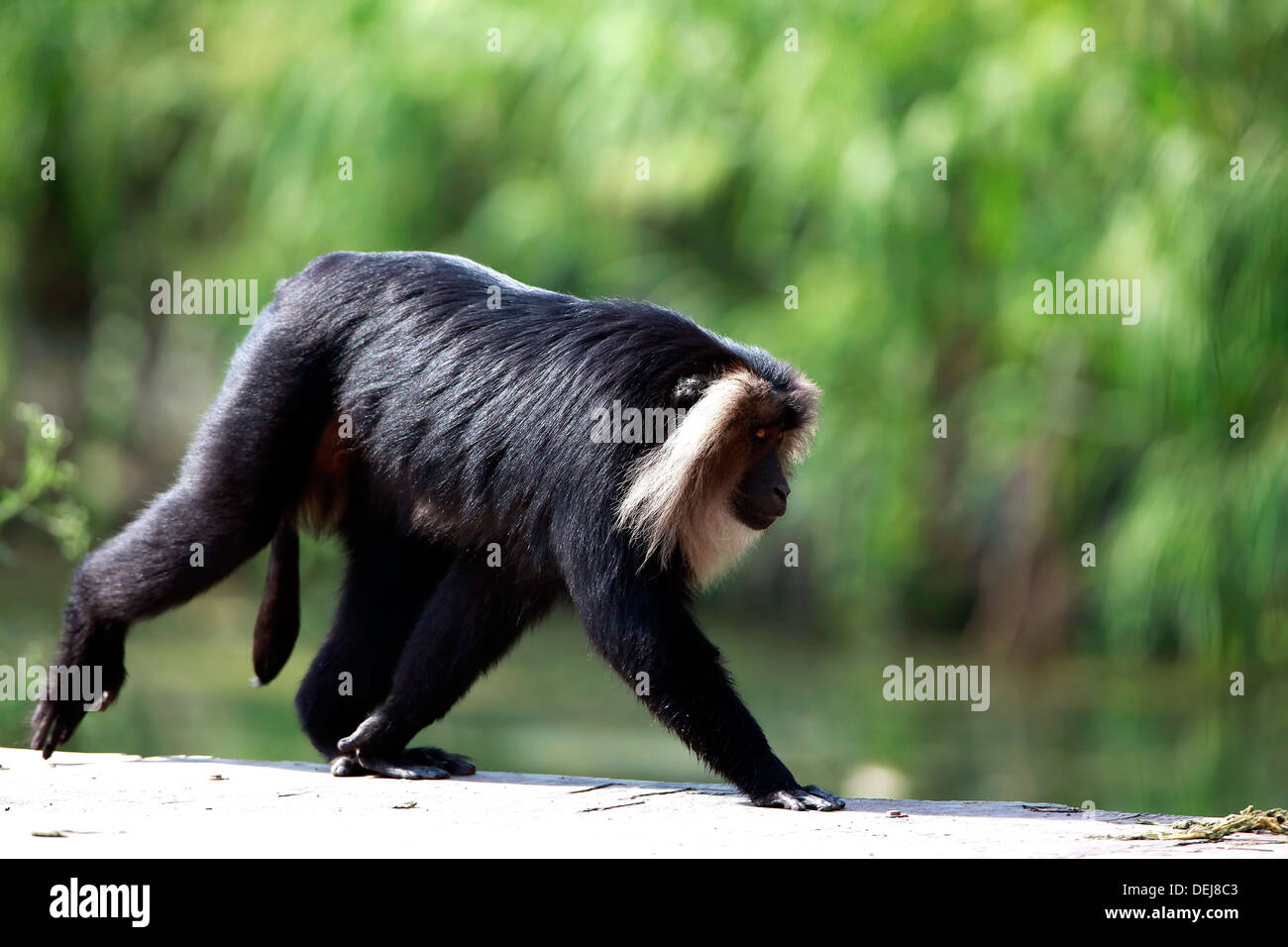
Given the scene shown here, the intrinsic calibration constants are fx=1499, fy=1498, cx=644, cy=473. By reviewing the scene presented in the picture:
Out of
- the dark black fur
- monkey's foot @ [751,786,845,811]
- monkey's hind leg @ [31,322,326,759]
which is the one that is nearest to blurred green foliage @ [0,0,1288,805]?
monkey's foot @ [751,786,845,811]

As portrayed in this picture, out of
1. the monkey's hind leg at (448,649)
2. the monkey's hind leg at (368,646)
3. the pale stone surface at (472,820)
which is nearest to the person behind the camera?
the pale stone surface at (472,820)

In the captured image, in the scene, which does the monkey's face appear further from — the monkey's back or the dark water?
the dark water

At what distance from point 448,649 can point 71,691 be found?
1.76 meters

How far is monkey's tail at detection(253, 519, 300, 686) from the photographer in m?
7.00

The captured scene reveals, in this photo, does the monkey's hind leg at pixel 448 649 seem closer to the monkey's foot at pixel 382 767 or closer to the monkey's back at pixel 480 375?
the monkey's foot at pixel 382 767

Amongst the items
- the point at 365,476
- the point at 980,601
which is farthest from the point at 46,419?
the point at 980,601

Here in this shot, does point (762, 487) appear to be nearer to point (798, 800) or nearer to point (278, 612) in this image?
point (798, 800)

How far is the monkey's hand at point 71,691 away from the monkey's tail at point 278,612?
0.65 m

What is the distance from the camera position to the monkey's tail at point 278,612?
23.0 feet

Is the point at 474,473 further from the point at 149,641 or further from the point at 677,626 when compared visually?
the point at 149,641

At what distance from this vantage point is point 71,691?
6.65 m

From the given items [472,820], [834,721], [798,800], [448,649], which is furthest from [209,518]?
[834,721]

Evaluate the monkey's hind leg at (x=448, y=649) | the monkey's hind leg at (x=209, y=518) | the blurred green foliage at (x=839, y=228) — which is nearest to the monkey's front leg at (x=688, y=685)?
the monkey's hind leg at (x=448, y=649)

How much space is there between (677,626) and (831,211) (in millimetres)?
9858
